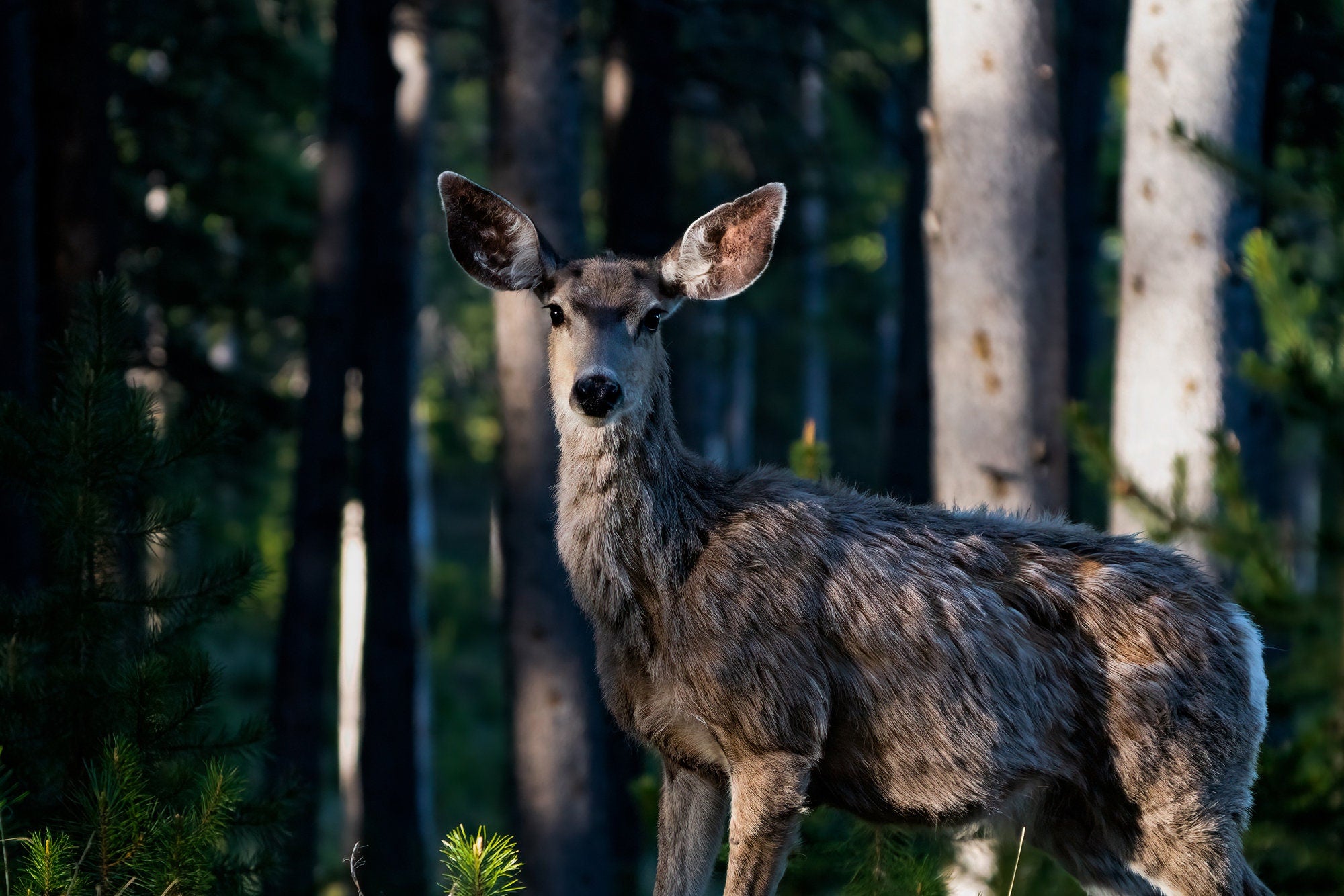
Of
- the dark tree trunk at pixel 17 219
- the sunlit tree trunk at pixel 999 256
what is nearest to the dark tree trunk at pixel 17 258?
the dark tree trunk at pixel 17 219

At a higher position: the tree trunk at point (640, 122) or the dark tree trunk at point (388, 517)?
the tree trunk at point (640, 122)

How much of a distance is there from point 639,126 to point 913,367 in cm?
596

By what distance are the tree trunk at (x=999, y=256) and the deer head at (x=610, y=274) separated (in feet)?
6.99

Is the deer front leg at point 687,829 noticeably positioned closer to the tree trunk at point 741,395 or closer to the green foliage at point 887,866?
the green foliage at point 887,866

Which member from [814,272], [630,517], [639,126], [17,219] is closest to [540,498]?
[17,219]

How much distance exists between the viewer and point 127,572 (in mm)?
5570

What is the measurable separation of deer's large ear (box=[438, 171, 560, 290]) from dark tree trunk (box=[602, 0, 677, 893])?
6.78m

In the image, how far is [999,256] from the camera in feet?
23.3

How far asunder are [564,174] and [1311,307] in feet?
16.7

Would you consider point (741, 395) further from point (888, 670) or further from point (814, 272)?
point (888, 670)

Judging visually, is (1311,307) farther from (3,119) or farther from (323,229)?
(323,229)

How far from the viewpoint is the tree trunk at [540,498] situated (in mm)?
8586

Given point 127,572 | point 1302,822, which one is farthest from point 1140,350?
point 127,572

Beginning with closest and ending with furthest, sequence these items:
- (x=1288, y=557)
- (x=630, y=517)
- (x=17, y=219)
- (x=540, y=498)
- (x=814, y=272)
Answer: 1. (x=630, y=517)
2. (x=1288, y=557)
3. (x=17, y=219)
4. (x=540, y=498)
5. (x=814, y=272)
